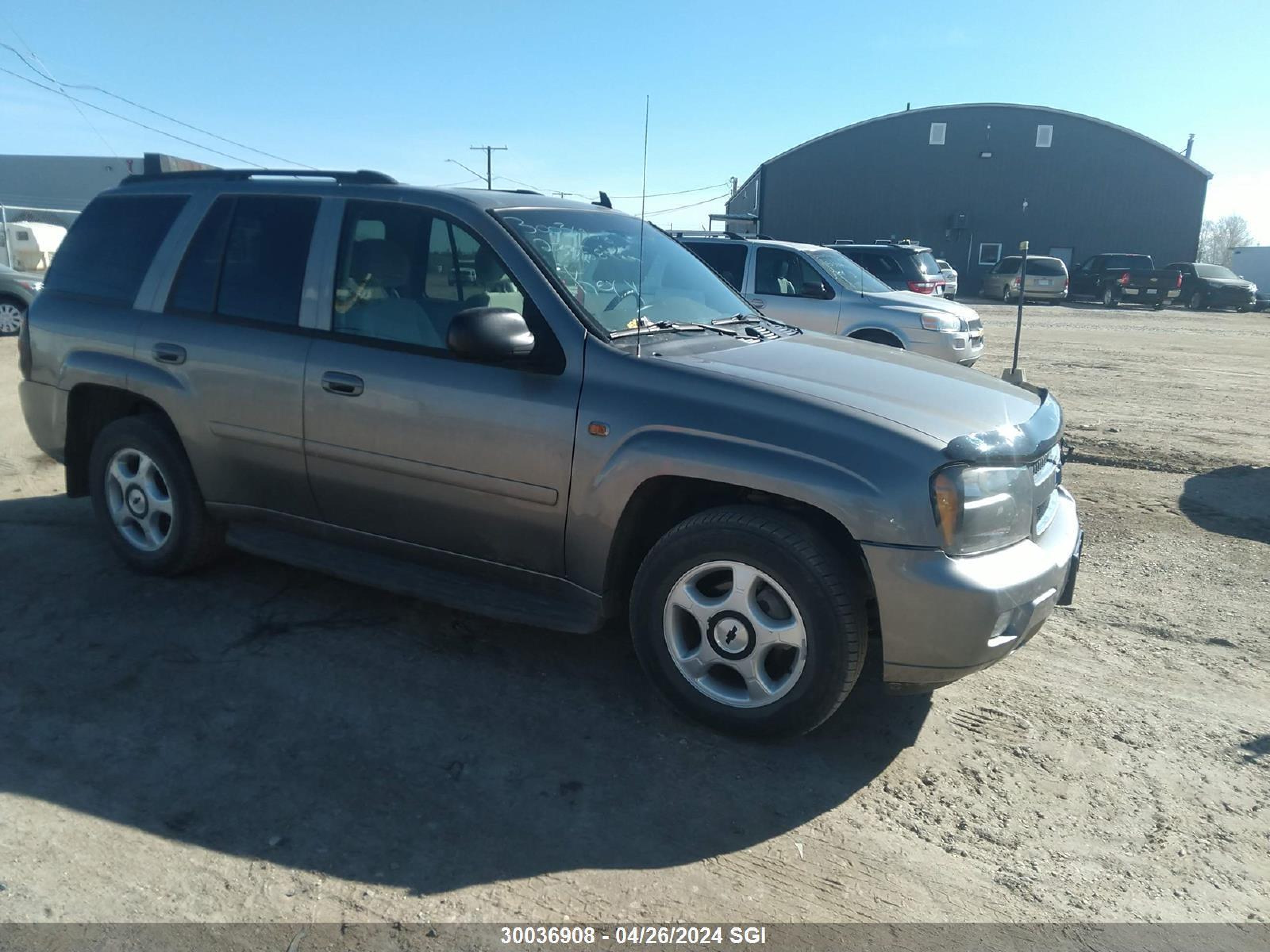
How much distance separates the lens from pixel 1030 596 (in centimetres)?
320

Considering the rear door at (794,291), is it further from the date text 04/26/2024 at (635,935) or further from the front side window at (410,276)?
the date text 04/26/2024 at (635,935)

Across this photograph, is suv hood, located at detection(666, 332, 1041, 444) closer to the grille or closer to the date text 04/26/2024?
the grille

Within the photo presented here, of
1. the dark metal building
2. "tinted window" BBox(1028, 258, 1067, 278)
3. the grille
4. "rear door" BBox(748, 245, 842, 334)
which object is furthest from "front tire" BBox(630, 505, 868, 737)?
the dark metal building

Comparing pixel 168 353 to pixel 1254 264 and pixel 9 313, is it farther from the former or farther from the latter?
pixel 1254 264

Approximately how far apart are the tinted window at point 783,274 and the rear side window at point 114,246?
22.3 ft

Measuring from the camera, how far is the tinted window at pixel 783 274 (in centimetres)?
1030

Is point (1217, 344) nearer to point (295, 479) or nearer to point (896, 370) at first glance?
point (896, 370)

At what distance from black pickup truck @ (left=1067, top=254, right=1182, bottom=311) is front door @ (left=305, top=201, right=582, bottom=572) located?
3388 centimetres

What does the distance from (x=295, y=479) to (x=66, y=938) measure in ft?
7.04

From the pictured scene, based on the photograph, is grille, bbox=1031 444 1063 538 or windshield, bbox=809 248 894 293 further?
windshield, bbox=809 248 894 293

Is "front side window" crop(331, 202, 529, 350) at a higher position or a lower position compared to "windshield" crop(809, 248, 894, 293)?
lower

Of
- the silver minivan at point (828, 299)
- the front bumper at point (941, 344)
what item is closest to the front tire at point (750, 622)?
the silver minivan at point (828, 299)

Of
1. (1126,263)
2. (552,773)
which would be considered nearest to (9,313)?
(552,773)

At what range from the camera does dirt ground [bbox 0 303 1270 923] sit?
269cm
